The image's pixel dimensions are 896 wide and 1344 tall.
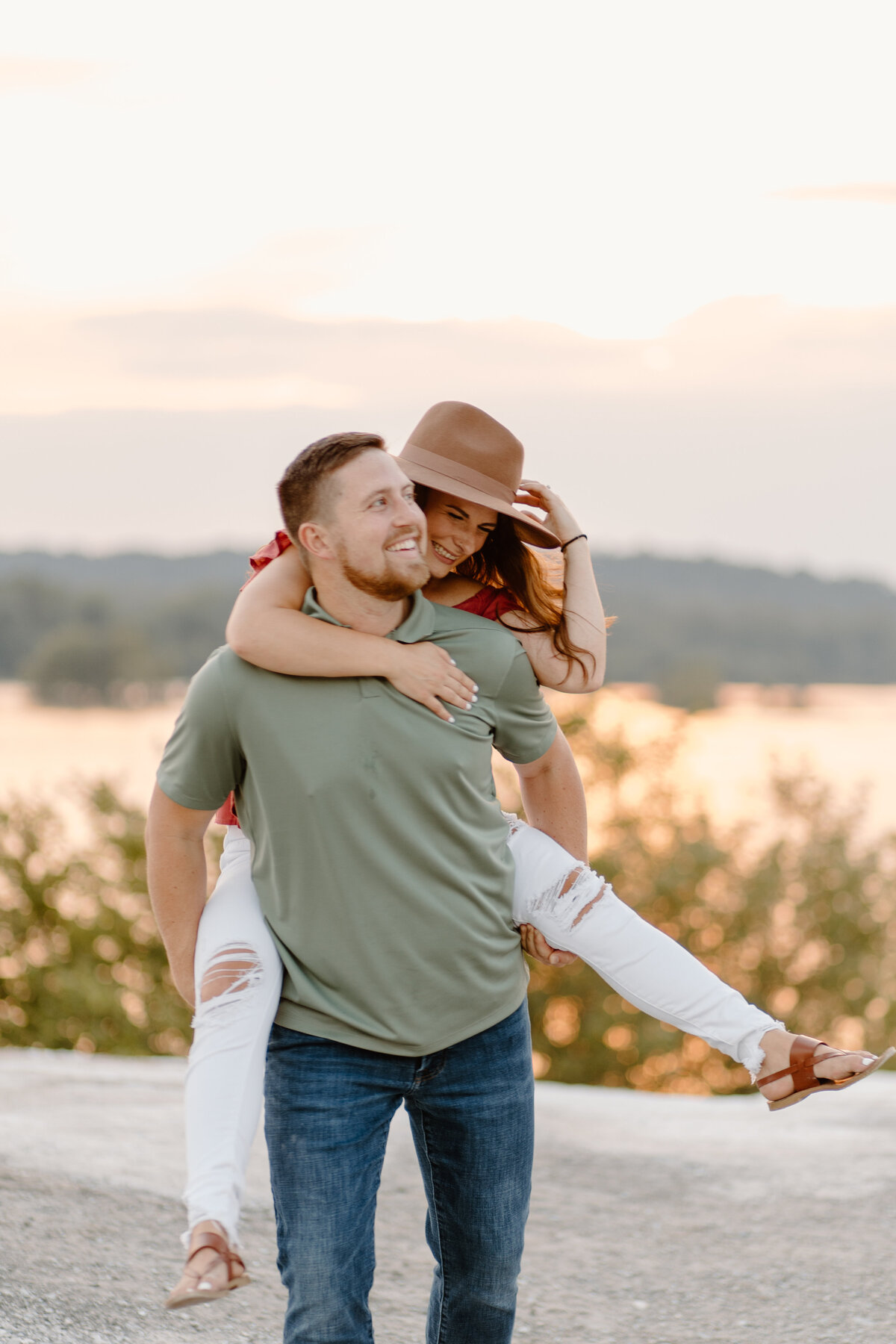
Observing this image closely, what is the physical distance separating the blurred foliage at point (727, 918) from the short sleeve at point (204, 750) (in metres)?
13.0

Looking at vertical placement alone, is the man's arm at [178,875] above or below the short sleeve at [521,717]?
below

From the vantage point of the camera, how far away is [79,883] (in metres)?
15.4

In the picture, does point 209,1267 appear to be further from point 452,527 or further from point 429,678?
point 452,527

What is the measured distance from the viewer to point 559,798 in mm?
2758

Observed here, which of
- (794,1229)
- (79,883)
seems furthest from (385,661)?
(79,883)

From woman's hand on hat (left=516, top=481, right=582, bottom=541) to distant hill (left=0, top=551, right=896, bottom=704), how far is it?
1935 centimetres

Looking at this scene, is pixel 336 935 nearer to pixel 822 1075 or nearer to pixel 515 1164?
pixel 515 1164

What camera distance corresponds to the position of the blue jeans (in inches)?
93.6

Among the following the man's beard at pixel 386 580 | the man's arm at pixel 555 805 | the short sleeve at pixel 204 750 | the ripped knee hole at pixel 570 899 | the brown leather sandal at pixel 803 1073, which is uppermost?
the man's beard at pixel 386 580

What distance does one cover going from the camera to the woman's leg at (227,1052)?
2252mm

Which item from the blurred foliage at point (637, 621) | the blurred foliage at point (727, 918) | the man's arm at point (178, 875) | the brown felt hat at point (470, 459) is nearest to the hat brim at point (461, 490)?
the brown felt hat at point (470, 459)

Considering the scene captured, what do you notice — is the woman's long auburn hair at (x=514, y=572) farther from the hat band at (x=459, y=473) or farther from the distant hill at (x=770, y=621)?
the distant hill at (x=770, y=621)

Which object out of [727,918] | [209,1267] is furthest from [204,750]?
[727,918]

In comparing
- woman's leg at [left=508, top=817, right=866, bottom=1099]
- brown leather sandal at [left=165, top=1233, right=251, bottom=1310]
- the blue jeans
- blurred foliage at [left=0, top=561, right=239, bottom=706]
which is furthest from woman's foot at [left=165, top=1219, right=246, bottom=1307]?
blurred foliage at [left=0, top=561, right=239, bottom=706]
